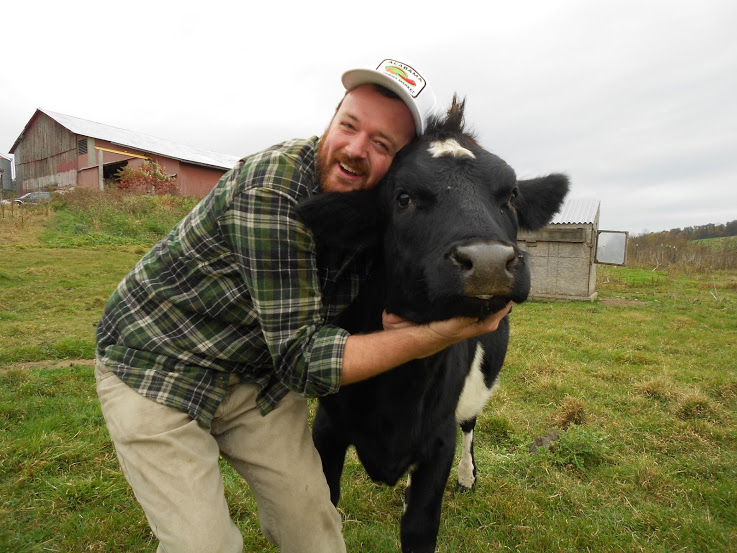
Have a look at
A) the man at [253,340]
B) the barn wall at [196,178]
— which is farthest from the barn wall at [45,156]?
the man at [253,340]

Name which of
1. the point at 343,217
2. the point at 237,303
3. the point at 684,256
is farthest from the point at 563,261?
the point at 684,256

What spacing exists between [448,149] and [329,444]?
1.71m

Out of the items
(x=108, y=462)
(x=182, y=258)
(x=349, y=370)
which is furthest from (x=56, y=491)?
(x=349, y=370)

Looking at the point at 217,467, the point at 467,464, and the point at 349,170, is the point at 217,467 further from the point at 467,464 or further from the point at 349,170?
the point at 467,464

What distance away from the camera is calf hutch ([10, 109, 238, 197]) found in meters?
29.0

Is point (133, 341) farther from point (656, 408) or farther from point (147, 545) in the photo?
point (656, 408)

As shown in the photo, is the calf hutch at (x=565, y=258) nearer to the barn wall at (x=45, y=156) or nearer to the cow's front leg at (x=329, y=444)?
the cow's front leg at (x=329, y=444)

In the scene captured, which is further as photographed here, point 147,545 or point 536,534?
point 536,534

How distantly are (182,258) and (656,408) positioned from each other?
5129 millimetres

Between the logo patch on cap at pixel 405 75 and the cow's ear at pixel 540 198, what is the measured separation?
0.82m

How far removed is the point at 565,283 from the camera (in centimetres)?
1387

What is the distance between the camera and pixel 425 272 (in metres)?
1.92

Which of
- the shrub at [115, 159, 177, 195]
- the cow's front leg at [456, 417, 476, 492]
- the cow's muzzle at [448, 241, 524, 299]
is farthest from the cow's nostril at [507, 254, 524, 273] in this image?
the shrub at [115, 159, 177, 195]

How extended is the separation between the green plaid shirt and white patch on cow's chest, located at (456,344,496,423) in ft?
4.45
